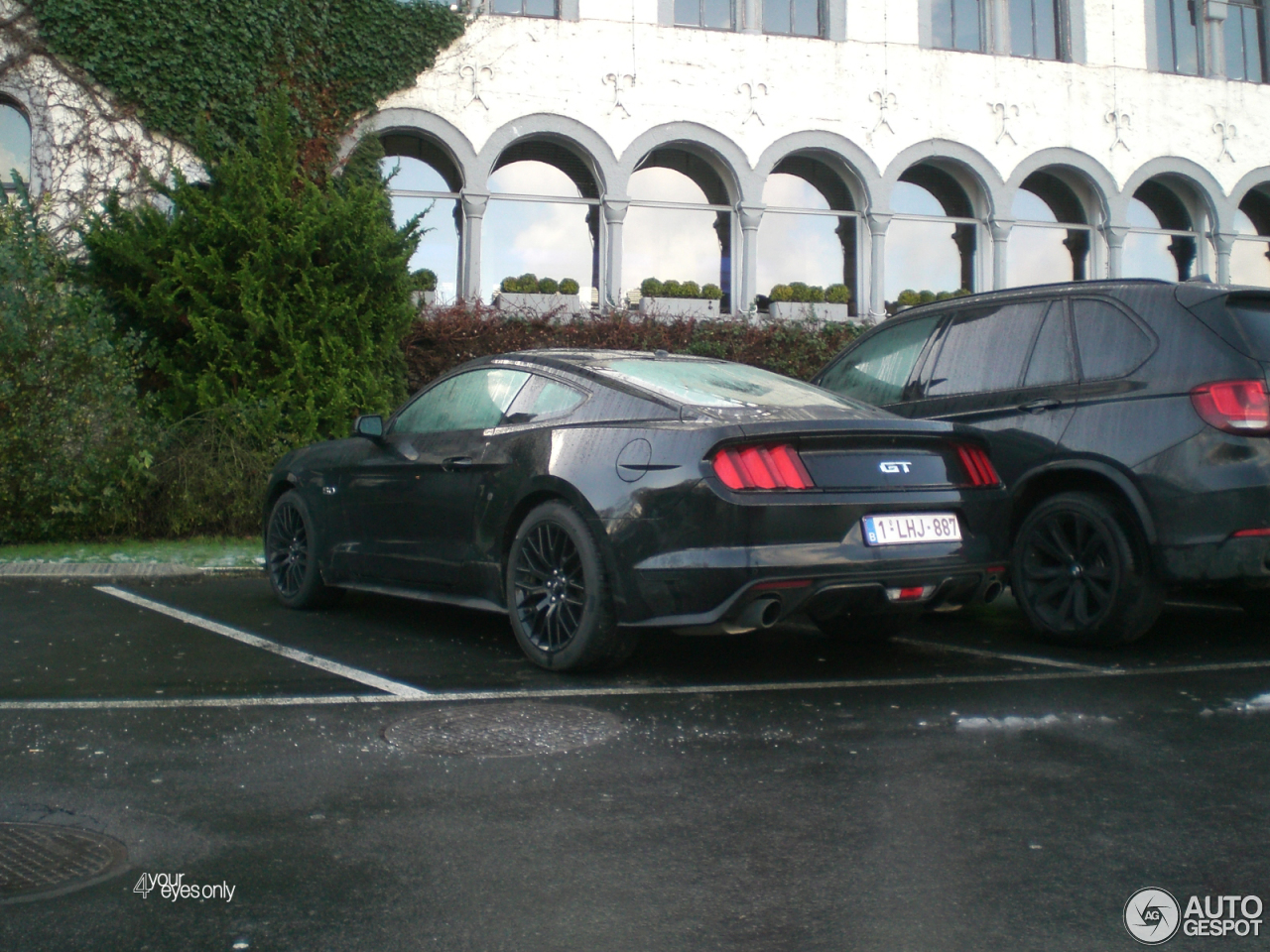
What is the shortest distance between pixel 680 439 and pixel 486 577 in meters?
1.39

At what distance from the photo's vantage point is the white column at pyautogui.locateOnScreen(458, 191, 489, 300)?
20531 millimetres

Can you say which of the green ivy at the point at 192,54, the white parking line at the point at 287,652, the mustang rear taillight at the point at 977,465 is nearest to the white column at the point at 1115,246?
the green ivy at the point at 192,54

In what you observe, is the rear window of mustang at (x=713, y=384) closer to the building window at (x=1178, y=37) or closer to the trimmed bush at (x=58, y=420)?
the trimmed bush at (x=58, y=420)

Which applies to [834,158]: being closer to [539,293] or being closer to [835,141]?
[835,141]

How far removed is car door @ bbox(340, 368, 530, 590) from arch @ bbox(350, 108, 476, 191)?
12852 millimetres

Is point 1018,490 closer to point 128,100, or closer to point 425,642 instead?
point 425,642

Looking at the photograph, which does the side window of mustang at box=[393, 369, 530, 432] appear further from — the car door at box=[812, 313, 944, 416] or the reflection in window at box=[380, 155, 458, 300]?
the reflection in window at box=[380, 155, 458, 300]

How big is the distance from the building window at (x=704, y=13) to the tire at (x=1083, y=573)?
1671cm

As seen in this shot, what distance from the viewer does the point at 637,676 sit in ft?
18.2

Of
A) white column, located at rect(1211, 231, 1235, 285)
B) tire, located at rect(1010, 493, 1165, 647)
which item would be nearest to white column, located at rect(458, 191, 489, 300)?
white column, located at rect(1211, 231, 1235, 285)

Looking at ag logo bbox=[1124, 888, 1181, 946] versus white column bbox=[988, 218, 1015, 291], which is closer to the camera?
ag logo bbox=[1124, 888, 1181, 946]

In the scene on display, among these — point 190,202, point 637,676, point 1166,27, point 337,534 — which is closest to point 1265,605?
point 637,676

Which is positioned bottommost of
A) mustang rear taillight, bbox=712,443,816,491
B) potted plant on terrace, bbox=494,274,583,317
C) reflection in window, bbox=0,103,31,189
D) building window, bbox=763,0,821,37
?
mustang rear taillight, bbox=712,443,816,491

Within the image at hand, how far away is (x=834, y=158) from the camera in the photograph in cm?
2205
